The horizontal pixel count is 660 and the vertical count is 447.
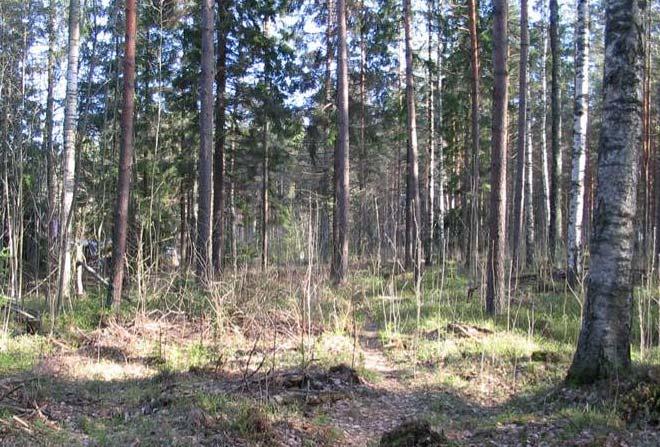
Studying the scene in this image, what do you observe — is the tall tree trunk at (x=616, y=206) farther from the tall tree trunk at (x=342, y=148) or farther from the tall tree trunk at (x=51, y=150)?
the tall tree trunk at (x=342, y=148)

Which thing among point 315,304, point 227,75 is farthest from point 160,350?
point 227,75

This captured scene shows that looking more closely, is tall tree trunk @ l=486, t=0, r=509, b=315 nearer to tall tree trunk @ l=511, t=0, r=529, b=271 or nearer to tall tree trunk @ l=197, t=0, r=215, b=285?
tall tree trunk @ l=511, t=0, r=529, b=271

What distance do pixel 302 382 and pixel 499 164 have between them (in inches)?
220

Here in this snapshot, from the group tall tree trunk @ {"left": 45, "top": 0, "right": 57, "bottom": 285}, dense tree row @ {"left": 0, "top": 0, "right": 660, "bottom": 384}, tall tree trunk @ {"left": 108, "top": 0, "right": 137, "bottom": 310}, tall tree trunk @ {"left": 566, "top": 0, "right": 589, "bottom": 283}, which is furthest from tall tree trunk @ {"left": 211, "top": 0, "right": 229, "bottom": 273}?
tall tree trunk @ {"left": 566, "top": 0, "right": 589, "bottom": 283}

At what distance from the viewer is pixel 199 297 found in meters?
9.38

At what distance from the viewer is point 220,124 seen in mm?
15094

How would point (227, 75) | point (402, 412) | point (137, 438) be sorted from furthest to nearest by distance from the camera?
point (227, 75) → point (402, 412) → point (137, 438)

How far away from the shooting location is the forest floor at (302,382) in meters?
4.28

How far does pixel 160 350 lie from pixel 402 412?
3679mm

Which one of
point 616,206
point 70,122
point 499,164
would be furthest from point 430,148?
point 616,206

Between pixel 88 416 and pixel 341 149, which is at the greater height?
pixel 341 149

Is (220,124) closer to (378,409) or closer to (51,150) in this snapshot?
(51,150)

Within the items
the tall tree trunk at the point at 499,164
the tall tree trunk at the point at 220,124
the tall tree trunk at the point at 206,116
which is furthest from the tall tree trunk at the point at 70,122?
the tall tree trunk at the point at 499,164

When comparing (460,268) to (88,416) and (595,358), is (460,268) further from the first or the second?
(88,416)
